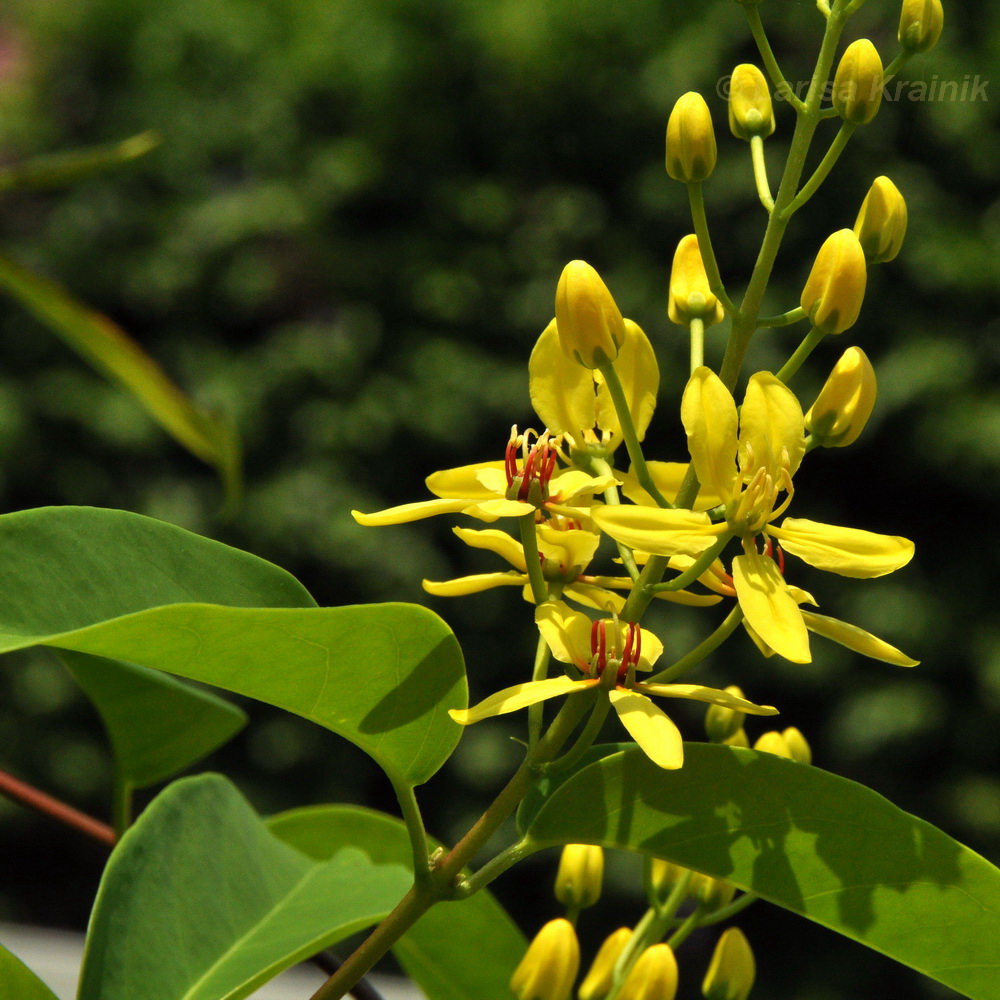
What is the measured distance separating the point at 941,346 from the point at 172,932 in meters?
4.20

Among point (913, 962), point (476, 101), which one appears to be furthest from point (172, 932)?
point (476, 101)

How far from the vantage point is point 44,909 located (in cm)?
609

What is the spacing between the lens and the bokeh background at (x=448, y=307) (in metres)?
4.41

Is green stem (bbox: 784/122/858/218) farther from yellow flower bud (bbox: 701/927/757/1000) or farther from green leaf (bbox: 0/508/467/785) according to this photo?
yellow flower bud (bbox: 701/927/757/1000)

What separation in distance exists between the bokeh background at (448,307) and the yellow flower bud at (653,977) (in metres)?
3.65

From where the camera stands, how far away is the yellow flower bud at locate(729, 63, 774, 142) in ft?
2.01

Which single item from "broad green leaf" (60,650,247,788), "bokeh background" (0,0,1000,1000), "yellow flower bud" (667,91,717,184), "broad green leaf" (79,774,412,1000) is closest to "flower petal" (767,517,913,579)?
"yellow flower bud" (667,91,717,184)

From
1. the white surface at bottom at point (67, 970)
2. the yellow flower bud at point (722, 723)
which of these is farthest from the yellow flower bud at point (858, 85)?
the white surface at bottom at point (67, 970)

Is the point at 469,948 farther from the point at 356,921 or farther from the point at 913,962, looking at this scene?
the point at 913,962

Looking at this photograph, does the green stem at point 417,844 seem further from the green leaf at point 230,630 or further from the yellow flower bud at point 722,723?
the yellow flower bud at point 722,723

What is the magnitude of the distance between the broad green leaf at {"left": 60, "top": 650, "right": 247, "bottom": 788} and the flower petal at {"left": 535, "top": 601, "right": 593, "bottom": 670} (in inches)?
12.7

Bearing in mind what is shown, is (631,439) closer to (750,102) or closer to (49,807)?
(750,102)

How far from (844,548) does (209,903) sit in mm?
389

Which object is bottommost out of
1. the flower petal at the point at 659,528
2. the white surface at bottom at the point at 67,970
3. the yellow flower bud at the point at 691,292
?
the white surface at bottom at the point at 67,970
